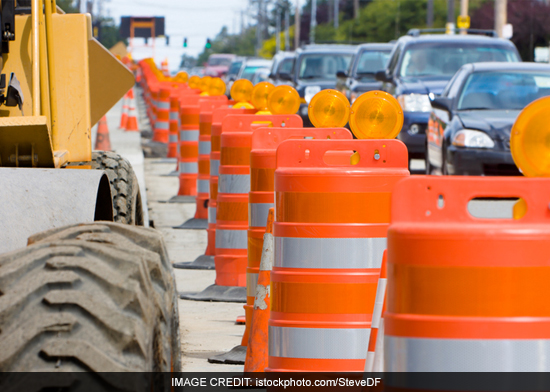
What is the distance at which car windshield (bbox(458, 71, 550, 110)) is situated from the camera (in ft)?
50.3

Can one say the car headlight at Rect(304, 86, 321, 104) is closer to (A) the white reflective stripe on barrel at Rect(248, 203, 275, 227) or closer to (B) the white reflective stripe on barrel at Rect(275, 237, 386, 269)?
(A) the white reflective stripe on barrel at Rect(248, 203, 275, 227)

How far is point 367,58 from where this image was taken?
24500mm

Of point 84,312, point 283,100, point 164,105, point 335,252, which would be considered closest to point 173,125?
point 164,105

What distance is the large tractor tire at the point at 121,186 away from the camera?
22.2ft

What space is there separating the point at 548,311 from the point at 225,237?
5801mm

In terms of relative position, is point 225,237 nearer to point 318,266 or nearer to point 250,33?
point 318,266

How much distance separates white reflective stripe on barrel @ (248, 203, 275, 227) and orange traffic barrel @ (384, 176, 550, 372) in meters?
3.99

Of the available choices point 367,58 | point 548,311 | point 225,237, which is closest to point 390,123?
point 225,237

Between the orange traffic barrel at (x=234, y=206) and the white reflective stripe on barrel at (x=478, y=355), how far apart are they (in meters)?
5.69

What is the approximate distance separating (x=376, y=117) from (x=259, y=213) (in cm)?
116

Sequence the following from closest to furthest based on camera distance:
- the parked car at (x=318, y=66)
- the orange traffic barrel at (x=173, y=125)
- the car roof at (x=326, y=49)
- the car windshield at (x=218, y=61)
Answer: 1. the orange traffic barrel at (x=173, y=125)
2. the parked car at (x=318, y=66)
3. the car roof at (x=326, y=49)
4. the car windshield at (x=218, y=61)

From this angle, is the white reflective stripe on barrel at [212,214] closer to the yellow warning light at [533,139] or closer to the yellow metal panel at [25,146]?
the yellow metal panel at [25,146]

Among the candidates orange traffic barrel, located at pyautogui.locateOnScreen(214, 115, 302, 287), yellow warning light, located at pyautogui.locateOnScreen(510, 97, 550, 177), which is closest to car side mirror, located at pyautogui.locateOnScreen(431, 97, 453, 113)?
orange traffic barrel, located at pyautogui.locateOnScreen(214, 115, 302, 287)

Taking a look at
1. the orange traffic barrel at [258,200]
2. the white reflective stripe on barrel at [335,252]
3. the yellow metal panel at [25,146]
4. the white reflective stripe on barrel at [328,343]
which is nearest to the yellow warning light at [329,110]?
the orange traffic barrel at [258,200]
